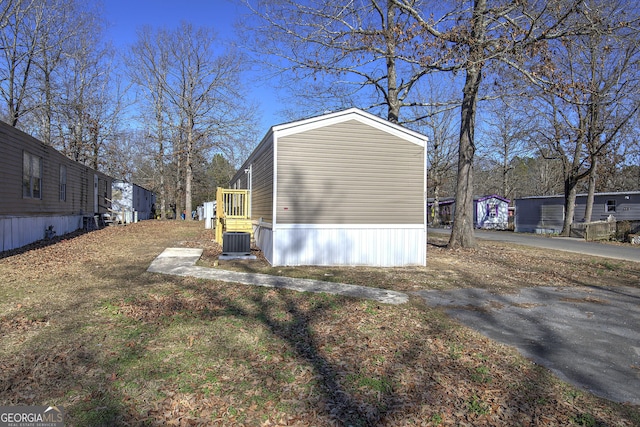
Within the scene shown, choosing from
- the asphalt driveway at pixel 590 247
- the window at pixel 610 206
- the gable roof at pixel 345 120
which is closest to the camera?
the gable roof at pixel 345 120

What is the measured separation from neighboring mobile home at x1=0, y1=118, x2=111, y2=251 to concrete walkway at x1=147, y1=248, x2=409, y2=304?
4978mm

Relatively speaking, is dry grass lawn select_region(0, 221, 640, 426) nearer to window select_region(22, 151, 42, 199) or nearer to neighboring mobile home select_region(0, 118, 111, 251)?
neighboring mobile home select_region(0, 118, 111, 251)

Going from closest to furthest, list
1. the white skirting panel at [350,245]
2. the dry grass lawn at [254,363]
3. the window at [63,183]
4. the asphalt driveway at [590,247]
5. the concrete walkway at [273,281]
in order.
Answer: the dry grass lawn at [254,363] < the concrete walkway at [273,281] < the white skirting panel at [350,245] < the asphalt driveway at [590,247] < the window at [63,183]

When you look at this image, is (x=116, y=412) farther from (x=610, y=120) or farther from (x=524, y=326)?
(x=610, y=120)

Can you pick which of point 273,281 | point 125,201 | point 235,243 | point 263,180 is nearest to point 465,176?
point 263,180

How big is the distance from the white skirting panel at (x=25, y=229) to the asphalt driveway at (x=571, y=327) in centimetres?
1070

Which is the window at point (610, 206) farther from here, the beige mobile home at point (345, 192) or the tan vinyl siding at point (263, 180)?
the tan vinyl siding at point (263, 180)

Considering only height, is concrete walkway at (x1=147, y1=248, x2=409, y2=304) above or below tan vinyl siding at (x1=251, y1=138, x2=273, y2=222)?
below

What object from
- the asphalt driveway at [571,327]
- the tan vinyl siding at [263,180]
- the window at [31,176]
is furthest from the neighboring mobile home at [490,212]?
the window at [31,176]

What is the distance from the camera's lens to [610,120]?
21797mm

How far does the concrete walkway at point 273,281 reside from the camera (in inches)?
269

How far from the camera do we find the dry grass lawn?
308 centimetres

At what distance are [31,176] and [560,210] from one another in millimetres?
31512

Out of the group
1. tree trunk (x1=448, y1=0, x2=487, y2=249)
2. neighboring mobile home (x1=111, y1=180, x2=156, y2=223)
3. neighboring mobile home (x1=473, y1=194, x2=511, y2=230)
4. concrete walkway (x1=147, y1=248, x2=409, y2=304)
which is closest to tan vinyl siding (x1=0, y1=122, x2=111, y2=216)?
neighboring mobile home (x1=111, y1=180, x2=156, y2=223)
